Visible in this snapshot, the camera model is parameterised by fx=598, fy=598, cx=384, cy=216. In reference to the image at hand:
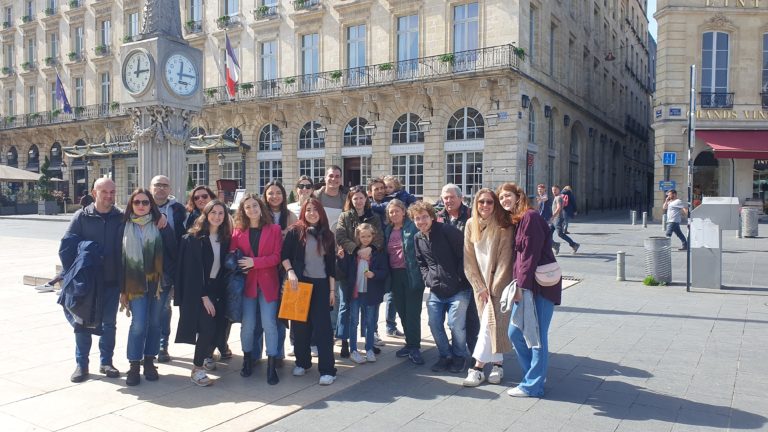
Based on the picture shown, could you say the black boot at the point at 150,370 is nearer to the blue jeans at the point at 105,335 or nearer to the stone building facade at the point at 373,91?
the blue jeans at the point at 105,335

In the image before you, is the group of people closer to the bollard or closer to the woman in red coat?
the woman in red coat

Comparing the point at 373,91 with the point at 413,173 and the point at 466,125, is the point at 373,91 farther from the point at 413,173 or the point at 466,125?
the point at 466,125

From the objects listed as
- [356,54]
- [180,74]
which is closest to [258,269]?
[180,74]

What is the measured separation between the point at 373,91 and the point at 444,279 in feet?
75.4

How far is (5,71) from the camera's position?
46.3 meters

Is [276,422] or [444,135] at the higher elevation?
[444,135]

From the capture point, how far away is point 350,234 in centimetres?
604

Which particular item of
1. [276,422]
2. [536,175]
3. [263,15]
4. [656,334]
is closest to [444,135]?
[536,175]

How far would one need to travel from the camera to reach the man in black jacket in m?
5.59

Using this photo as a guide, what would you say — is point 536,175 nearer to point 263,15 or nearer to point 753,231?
point 753,231

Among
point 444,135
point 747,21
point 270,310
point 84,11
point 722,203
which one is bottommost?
point 270,310

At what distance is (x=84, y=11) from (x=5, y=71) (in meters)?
11.2

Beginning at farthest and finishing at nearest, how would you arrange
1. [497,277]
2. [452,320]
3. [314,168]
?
[314,168]
[452,320]
[497,277]

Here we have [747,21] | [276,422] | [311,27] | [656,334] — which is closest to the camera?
[276,422]
